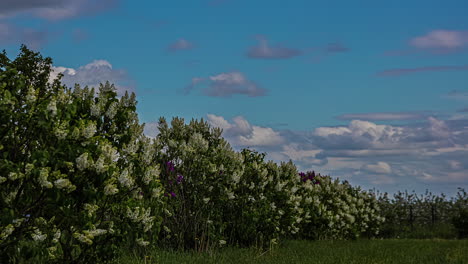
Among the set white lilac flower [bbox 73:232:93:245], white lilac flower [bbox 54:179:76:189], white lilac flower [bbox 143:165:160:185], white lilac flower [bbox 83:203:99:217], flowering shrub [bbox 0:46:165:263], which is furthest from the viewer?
white lilac flower [bbox 143:165:160:185]

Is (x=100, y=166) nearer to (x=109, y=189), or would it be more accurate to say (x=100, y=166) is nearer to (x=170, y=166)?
(x=109, y=189)

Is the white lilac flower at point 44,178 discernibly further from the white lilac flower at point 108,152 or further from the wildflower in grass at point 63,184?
the white lilac flower at point 108,152

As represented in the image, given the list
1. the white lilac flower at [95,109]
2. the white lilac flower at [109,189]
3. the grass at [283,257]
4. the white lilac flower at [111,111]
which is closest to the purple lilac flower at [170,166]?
the grass at [283,257]

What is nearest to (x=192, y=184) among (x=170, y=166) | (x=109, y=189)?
(x=170, y=166)

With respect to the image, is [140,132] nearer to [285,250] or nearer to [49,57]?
[285,250]

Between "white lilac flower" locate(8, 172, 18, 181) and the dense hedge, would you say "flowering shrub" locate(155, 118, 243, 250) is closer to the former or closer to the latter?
the dense hedge

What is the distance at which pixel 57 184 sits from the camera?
4.55 meters

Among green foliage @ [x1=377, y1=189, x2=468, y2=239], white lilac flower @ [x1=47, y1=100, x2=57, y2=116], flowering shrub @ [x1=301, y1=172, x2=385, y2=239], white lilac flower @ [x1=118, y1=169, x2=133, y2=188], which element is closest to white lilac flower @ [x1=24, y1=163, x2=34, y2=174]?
white lilac flower @ [x1=47, y1=100, x2=57, y2=116]

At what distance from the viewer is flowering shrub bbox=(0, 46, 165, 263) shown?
468cm

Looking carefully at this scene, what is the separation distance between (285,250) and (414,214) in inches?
601

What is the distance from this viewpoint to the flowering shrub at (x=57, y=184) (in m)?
4.68

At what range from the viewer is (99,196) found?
499 cm

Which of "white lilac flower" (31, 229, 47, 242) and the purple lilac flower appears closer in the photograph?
"white lilac flower" (31, 229, 47, 242)

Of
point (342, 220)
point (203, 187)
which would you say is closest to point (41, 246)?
point (203, 187)
